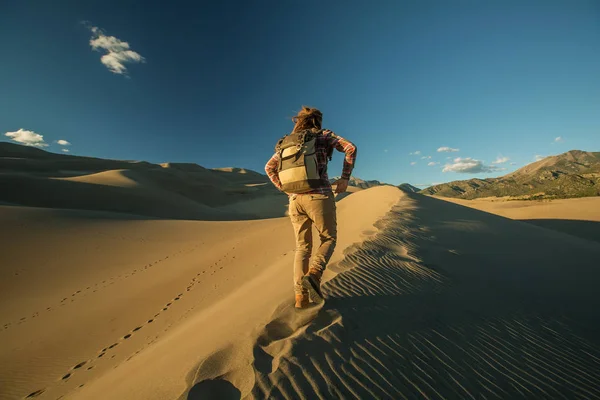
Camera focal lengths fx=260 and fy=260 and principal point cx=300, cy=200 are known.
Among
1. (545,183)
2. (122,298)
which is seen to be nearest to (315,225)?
(122,298)

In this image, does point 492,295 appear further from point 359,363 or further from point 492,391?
point 359,363

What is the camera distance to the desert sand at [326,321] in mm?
1941

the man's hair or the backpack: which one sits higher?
the man's hair

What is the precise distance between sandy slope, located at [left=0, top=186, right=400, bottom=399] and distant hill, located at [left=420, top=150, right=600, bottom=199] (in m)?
40.8

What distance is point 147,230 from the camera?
11766 mm

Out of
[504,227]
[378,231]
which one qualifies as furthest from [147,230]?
[504,227]

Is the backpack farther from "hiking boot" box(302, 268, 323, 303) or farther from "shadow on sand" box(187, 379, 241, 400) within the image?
"shadow on sand" box(187, 379, 241, 400)

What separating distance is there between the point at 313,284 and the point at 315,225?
59 cm

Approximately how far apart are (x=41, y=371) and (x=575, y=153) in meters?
283

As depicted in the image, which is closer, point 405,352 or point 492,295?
point 405,352

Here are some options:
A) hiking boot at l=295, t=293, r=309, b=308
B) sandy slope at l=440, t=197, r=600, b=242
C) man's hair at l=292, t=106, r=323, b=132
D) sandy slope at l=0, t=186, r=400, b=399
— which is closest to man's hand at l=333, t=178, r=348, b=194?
man's hair at l=292, t=106, r=323, b=132

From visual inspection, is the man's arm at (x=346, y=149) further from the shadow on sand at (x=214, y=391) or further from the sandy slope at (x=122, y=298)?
the shadow on sand at (x=214, y=391)

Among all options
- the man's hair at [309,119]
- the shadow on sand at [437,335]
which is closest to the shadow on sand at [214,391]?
the shadow on sand at [437,335]

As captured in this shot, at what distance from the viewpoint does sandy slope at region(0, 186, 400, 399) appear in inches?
101
